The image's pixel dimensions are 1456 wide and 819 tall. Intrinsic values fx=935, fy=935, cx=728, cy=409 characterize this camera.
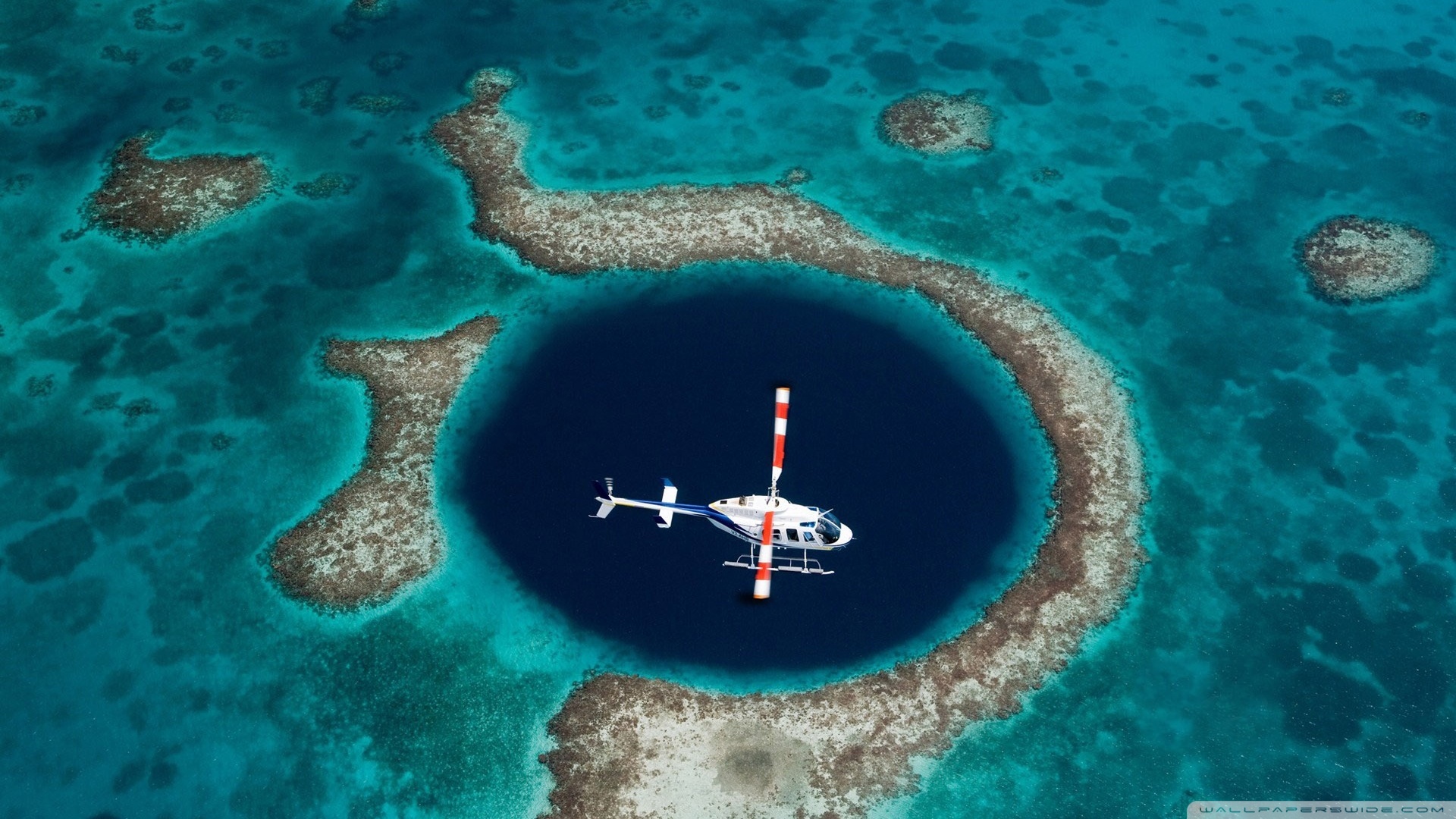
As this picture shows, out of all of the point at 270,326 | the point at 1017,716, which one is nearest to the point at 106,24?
the point at 270,326

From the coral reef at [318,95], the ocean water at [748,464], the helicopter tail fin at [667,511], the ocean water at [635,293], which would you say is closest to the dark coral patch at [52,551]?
the ocean water at [635,293]

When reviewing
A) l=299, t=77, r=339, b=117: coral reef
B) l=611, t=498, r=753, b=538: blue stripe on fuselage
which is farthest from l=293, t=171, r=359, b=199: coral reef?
l=611, t=498, r=753, b=538: blue stripe on fuselage

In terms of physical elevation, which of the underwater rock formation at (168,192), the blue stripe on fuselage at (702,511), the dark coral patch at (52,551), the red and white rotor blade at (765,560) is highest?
the underwater rock formation at (168,192)

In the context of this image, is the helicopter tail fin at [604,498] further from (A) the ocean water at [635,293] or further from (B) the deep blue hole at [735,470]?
(A) the ocean water at [635,293]

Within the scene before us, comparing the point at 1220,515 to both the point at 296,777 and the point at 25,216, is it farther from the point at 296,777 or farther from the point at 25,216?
the point at 25,216

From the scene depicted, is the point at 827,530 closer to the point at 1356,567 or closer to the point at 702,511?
the point at 702,511

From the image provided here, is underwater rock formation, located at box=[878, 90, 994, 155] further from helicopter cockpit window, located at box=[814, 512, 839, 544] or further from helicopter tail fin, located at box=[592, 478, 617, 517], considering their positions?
helicopter tail fin, located at box=[592, 478, 617, 517]
